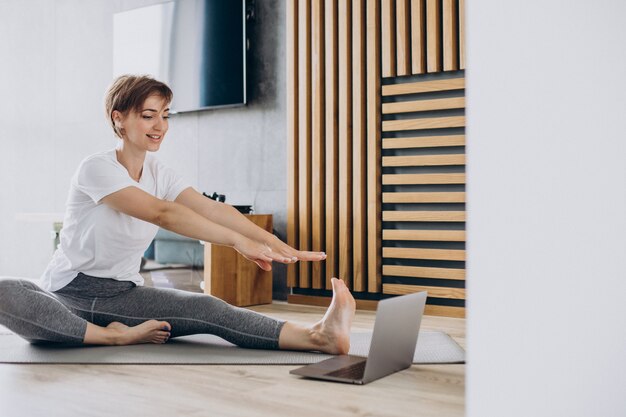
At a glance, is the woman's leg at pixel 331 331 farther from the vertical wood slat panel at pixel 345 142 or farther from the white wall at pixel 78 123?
the white wall at pixel 78 123

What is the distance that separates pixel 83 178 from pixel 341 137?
1.81 metres

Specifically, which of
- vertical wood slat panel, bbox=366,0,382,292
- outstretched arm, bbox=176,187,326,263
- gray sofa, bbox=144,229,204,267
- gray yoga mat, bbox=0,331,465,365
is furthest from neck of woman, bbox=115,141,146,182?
vertical wood slat panel, bbox=366,0,382,292

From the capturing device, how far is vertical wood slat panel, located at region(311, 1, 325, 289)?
3832 millimetres

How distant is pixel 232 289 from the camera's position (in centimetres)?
374

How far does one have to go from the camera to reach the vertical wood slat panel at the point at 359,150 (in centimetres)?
368

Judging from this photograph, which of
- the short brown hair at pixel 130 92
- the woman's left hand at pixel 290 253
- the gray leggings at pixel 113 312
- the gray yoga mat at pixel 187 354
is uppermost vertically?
the short brown hair at pixel 130 92

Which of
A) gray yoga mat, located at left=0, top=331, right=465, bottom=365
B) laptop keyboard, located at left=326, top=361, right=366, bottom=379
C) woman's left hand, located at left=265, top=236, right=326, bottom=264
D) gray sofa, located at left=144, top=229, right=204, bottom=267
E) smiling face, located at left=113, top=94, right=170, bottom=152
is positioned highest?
smiling face, located at left=113, top=94, right=170, bottom=152

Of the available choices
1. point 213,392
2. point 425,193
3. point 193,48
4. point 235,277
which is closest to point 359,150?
point 425,193

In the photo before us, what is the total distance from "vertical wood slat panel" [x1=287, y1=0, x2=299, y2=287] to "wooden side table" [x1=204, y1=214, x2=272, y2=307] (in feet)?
0.44

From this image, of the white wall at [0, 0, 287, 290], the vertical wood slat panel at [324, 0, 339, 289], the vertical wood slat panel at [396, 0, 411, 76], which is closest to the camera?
the vertical wood slat panel at [396, 0, 411, 76]

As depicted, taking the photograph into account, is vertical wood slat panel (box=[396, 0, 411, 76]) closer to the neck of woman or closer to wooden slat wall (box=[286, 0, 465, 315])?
wooden slat wall (box=[286, 0, 465, 315])

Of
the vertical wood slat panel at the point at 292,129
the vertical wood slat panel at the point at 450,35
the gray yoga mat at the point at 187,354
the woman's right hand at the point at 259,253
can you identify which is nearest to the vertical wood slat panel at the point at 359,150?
the vertical wood slat panel at the point at 292,129

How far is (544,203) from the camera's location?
639 millimetres

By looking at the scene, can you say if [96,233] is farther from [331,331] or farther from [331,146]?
[331,146]
